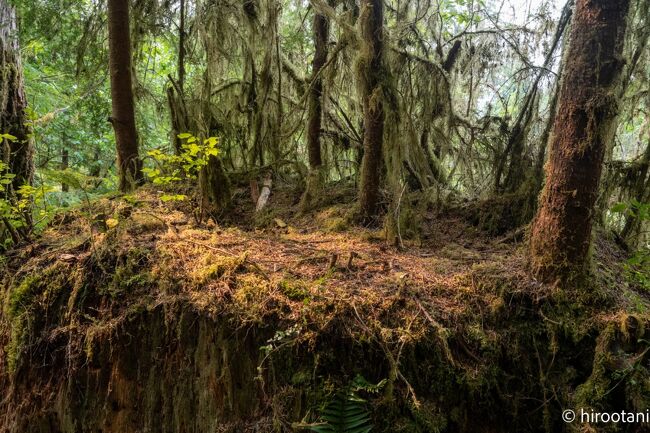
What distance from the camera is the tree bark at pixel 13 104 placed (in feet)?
14.5

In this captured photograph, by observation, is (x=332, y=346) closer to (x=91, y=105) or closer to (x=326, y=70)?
(x=326, y=70)

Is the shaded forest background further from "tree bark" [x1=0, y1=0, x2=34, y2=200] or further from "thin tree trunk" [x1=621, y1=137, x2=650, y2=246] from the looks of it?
"tree bark" [x1=0, y1=0, x2=34, y2=200]

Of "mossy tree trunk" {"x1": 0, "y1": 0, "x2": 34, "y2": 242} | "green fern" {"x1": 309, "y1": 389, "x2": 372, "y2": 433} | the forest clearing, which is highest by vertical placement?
"mossy tree trunk" {"x1": 0, "y1": 0, "x2": 34, "y2": 242}

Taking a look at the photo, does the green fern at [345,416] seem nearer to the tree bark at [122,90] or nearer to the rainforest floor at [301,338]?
the rainforest floor at [301,338]

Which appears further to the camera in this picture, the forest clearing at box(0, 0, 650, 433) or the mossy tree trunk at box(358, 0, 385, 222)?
the mossy tree trunk at box(358, 0, 385, 222)

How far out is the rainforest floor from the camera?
2781 millimetres

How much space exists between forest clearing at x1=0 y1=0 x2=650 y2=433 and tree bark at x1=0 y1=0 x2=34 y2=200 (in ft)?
0.10

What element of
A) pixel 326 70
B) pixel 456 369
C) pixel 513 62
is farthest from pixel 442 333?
pixel 513 62

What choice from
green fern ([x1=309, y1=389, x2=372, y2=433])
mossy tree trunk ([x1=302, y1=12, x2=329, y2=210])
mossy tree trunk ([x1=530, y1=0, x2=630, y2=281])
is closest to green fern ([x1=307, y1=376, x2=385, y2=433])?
green fern ([x1=309, y1=389, x2=372, y2=433])

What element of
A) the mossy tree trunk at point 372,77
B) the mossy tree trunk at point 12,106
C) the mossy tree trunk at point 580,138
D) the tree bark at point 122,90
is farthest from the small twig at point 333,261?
the mossy tree trunk at point 12,106

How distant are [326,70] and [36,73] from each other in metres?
6.62

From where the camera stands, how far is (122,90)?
5.07 metres

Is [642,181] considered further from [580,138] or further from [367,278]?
[367,278]

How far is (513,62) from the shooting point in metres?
5.48
